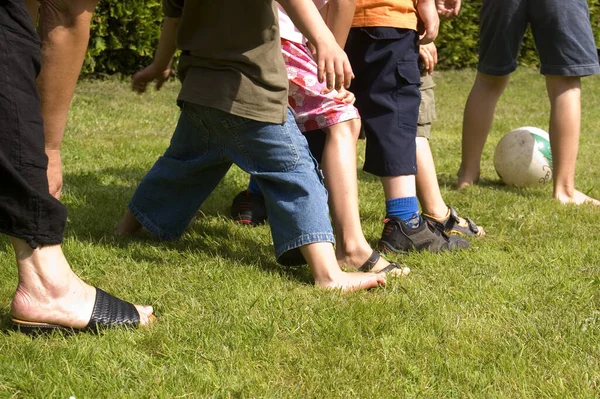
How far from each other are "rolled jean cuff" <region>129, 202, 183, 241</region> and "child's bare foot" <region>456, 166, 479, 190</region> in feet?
7.49

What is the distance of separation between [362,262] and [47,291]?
4.36ft

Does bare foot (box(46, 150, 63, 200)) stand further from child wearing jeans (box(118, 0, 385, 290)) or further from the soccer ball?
the soccer ball

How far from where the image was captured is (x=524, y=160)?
5430mm

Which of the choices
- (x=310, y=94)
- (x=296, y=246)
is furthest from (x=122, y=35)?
(x=296, y=246)

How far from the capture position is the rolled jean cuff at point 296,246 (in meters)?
3.21

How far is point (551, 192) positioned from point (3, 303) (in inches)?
139

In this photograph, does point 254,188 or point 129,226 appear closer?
point 129,226

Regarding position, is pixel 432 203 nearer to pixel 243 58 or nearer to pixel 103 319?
pixel 243 58

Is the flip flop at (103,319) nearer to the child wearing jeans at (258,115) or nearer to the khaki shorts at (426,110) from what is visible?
the child wearing jeans at (258,115)

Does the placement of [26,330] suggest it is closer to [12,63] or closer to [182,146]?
[12,63]

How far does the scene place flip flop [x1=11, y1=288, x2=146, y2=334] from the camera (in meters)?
2.67

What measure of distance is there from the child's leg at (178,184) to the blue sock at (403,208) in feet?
2.46

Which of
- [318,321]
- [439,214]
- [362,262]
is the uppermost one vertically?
[318,321]

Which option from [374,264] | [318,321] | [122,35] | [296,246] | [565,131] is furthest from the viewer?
[122,35]
